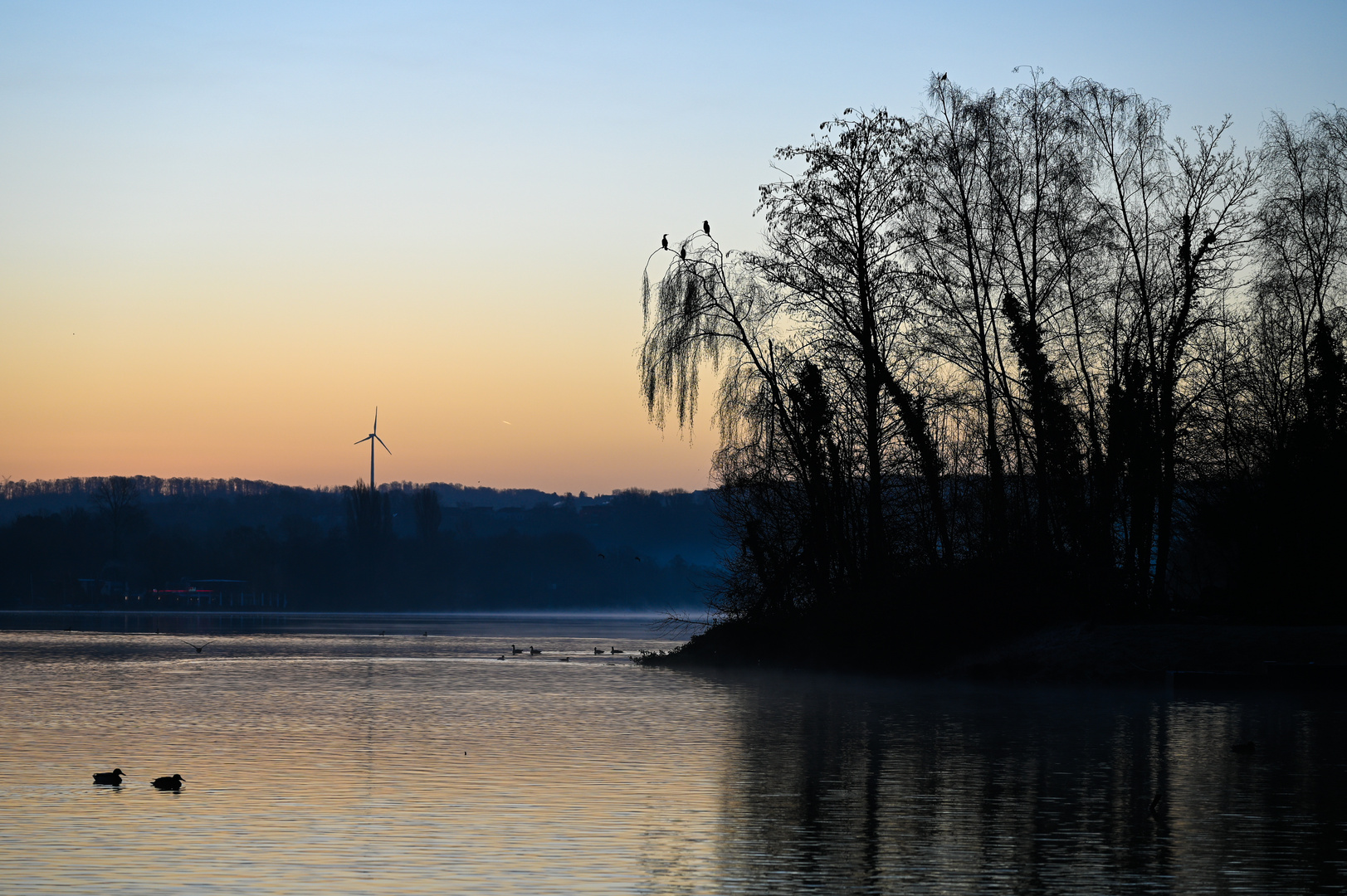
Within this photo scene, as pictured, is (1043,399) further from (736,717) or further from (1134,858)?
(1134,858)

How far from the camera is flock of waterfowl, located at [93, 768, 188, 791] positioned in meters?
19.2

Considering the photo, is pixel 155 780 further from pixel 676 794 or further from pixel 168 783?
pixel 676 794

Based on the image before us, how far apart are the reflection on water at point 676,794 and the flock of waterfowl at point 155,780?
0.16 m

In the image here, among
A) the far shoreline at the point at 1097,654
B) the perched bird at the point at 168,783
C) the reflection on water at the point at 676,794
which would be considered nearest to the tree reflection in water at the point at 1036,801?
the reflection on water at the point at 676,794

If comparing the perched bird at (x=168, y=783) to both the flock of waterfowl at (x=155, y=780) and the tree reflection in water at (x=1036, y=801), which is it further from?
the tree reflection in water at (x=1036, y=801)

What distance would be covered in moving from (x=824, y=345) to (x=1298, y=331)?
16910mm

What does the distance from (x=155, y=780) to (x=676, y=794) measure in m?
7.18

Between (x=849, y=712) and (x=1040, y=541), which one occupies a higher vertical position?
(x=1040, y=541)

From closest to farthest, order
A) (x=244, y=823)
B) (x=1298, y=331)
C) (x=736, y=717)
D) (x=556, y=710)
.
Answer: (x=244, y=823)
(x=736, y=717)
(x=556, y=710)
(x=1298, y=331)

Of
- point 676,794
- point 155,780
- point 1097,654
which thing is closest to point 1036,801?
point 676,794

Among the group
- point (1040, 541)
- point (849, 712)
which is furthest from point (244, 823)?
point (1040, 541)

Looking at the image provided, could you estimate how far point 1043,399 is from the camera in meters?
44.9

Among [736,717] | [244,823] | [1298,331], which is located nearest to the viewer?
[244,823]

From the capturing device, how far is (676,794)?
19484 mm
